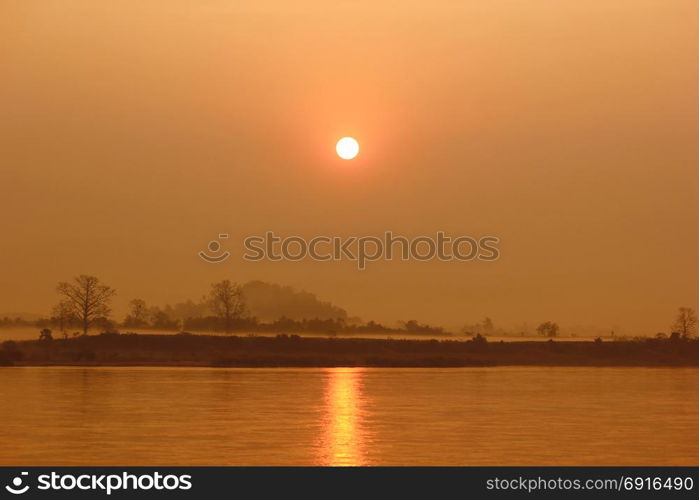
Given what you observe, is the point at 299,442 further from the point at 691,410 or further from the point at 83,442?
the point at 691,410

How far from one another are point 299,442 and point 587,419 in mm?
12863

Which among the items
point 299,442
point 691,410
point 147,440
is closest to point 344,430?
point 299,442

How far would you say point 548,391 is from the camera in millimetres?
60344
